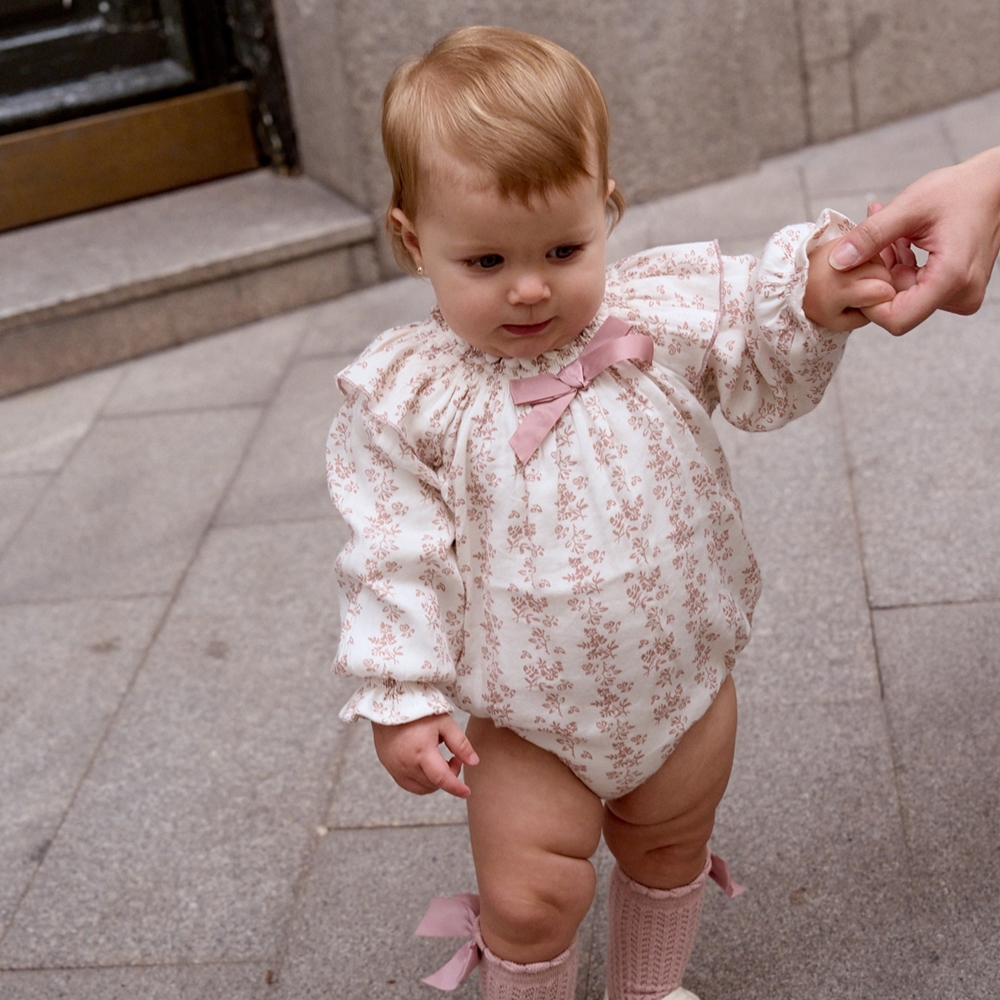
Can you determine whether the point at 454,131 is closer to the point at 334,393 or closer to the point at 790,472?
the point at 790,472

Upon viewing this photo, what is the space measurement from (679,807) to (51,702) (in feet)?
5.03

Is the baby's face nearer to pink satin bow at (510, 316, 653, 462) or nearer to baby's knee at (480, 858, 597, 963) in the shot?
Result: pink satin bow at (510, 316, 653, 462)

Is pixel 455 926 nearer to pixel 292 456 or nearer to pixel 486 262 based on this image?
pixel 486 262

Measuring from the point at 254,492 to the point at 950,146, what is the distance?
2.80 metres

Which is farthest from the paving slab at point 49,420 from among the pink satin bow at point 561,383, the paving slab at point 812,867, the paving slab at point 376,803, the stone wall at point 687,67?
the pink satin bow at point 561,383

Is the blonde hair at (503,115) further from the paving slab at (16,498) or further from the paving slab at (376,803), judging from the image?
the paving slab at (16,498)

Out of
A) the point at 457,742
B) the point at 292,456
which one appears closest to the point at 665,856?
the point at 457,742

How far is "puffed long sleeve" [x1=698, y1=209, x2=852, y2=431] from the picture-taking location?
1405 millimetres

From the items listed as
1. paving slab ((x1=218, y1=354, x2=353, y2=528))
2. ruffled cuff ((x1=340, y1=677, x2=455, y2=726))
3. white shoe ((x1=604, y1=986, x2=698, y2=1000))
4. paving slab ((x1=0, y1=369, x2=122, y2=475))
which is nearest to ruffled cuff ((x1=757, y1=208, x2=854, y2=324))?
ruffled cuff ((x1=340, y1=677, x2=455, y2=726))

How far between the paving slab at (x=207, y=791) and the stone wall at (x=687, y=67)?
6.01 feet

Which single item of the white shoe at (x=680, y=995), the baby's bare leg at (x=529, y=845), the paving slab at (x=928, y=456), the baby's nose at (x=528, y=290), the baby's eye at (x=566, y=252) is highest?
the baby's eye at (x=566, y=252)

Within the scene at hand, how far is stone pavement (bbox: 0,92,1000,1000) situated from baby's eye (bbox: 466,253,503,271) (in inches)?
40.8

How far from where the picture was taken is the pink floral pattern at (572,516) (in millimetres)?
1396

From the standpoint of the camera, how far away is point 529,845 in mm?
1445
